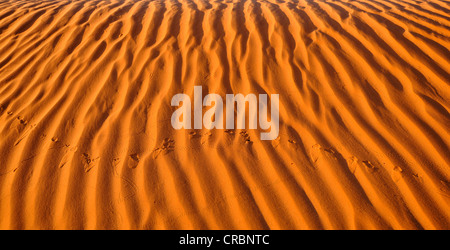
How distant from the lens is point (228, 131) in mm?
2418

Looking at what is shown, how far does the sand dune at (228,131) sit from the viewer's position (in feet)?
6.29

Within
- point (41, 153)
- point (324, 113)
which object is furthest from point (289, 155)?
point (41, 153)

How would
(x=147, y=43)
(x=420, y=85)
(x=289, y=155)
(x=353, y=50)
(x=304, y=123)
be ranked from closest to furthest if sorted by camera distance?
(x=289, y=155), (x=304, y=123), (x=420, y=85), (x=353, y=50), (x=147, y=43)

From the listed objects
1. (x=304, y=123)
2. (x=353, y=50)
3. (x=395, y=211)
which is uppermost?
(x=353, y=50)

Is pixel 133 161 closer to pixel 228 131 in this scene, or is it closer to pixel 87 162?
pixel 87 162

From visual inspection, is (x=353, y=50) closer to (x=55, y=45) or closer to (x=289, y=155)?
(x=289, y=155)

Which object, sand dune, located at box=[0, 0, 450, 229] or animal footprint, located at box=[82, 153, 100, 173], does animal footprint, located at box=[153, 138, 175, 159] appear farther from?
animal footprint, located at box=[82, 153, 100, 173]

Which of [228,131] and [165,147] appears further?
[228,131]

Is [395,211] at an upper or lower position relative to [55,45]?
lower

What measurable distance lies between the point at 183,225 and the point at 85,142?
1103mm

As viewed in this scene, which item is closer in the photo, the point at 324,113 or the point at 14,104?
the point at 324,113

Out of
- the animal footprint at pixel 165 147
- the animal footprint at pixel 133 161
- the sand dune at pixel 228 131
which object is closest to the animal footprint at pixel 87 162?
the sand dune at pixel 228 131

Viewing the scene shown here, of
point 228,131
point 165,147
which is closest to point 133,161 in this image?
point 165,147
